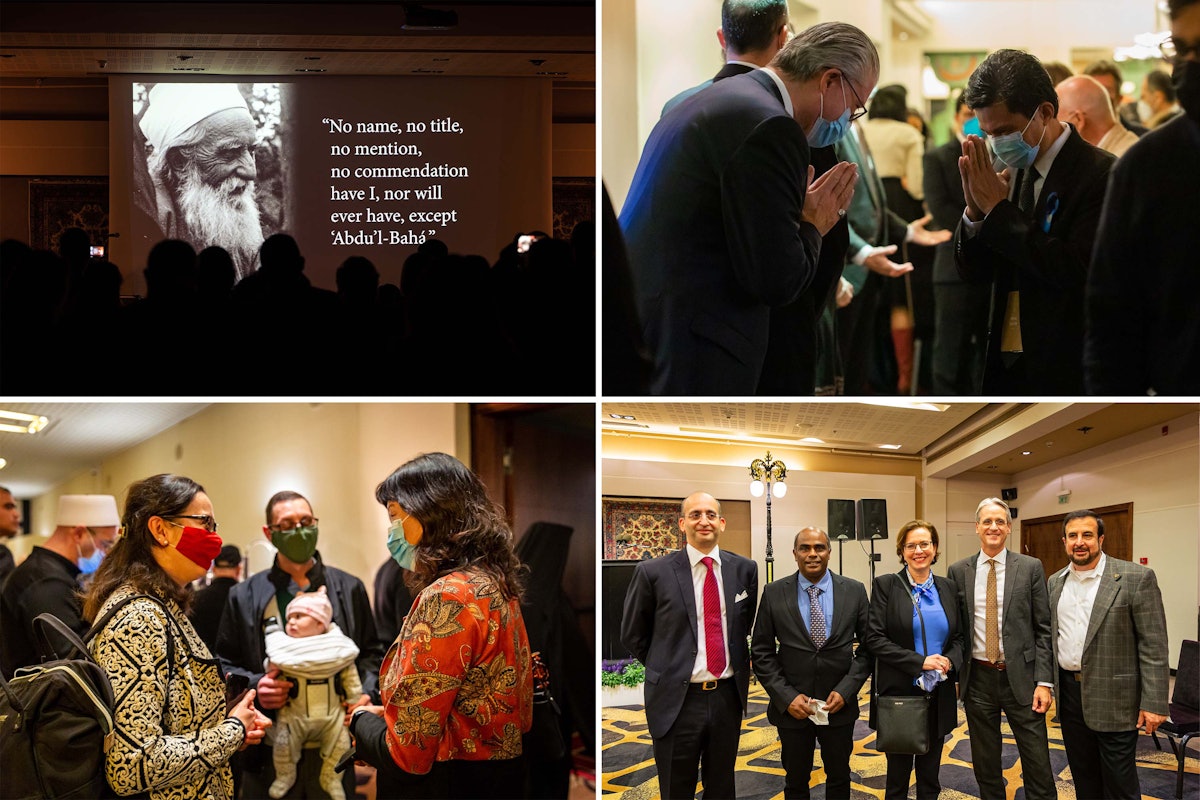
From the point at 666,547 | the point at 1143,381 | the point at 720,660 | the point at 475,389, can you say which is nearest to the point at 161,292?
the point at 475,389

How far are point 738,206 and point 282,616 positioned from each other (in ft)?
5.74

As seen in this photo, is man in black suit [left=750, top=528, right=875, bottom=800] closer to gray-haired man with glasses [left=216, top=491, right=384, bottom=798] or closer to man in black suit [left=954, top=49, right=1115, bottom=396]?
man in black suit [left=954, top=49, right=1115, bottom=396]

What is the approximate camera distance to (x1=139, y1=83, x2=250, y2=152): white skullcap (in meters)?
3.39

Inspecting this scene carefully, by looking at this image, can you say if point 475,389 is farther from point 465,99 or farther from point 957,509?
point 957,509

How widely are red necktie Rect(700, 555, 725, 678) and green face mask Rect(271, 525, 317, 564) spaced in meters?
1.13

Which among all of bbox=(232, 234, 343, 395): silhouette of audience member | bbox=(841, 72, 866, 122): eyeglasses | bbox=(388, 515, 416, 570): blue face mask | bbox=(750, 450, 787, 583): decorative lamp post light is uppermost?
bbox=(841, 72, 866, 122): eyeglasses

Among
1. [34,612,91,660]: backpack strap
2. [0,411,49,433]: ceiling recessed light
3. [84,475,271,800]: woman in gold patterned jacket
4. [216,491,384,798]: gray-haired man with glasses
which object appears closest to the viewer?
[84,475,271,800]: woman in gold patterned jacket

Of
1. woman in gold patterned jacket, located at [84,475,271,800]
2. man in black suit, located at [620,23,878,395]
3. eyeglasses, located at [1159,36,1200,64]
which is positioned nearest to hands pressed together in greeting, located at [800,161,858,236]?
man in black suit, located at [620,23,878,395]

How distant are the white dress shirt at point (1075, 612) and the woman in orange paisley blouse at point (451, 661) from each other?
154 centimetres

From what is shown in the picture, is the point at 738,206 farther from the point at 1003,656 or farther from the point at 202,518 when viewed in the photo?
the point at 202,518

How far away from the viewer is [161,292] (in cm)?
336

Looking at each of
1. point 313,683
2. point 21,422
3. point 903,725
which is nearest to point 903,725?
point 903,725

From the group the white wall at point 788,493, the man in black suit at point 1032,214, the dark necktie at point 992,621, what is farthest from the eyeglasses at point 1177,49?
the dark necktie at point 992,621

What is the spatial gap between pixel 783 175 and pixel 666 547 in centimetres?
112
